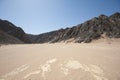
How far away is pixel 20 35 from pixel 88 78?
12824cm

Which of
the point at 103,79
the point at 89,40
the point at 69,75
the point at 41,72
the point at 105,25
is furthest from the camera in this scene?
the point at 105,25

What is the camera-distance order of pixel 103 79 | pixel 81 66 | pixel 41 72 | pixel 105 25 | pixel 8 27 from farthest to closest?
pixel 8 27 < pixel 105 25 < pixel 81 66 < pixel 41 72 < pixel 103 79

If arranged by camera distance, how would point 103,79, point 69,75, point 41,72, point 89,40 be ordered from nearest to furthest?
1. point 103,79
2. point 69,75
3. point 41,72
4. point 89,40

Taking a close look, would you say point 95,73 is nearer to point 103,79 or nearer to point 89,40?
point 103,79

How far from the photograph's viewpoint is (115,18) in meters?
65.2

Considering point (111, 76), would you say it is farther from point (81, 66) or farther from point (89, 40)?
point (89, 40)

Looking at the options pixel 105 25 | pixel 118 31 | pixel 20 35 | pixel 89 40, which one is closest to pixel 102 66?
pixel 89 40

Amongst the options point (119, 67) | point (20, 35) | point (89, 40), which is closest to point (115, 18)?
point (89, 40)

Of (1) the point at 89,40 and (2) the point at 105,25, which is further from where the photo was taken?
(2) the point at 105,25

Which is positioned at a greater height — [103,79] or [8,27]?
[8,27]

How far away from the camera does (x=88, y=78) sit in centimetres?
577

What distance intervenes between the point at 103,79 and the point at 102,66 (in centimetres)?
176

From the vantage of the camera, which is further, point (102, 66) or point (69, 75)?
point (102, 66)

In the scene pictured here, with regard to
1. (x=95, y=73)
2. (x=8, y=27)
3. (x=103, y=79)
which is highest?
(x=8, y=27)
